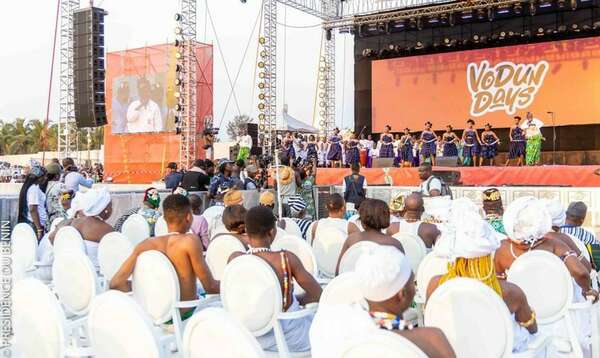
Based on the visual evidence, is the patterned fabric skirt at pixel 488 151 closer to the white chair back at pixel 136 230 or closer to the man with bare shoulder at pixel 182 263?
the white chair back at pixel 136 230

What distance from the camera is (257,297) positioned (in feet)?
9.11

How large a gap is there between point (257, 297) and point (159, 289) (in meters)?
0.55

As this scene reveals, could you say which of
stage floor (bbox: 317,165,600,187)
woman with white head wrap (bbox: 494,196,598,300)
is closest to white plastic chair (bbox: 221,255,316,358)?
woman with white head wrap (bbox: 494,196,598,300)

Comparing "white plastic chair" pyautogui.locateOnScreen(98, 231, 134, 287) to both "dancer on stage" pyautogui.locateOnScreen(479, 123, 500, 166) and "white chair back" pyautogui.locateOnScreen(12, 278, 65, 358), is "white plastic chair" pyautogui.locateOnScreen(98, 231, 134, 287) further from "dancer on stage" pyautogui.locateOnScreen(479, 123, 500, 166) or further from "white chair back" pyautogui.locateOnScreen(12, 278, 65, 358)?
"dancer on stage" pyautogui.locateOnScreen(479, 123, 500, 166)

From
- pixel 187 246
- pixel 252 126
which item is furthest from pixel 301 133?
pixel 187 246

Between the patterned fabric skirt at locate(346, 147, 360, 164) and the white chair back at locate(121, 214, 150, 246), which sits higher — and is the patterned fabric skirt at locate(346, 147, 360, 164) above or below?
above

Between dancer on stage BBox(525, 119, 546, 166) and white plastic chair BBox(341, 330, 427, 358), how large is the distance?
13650 millimetres

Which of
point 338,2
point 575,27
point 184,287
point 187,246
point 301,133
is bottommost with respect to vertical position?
point 184,287

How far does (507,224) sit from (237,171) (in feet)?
24.6

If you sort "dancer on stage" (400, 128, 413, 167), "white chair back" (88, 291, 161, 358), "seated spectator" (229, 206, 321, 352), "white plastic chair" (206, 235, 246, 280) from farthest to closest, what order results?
"dancer on stage" (400, 128, 413, 167) < "white plastic chair" (206, 235, 246, 280) < "seated spectator" (229, 206, 321, 352) < "white chair back" (88, 291, 161, 358)

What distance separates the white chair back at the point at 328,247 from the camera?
432 cm

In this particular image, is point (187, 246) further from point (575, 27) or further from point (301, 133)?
point (301, 133)

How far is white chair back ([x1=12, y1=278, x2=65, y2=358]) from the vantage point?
2.24 m

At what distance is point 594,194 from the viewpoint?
9.52 meters
